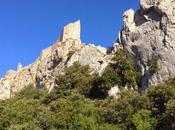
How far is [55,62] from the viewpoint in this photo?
3204 inches

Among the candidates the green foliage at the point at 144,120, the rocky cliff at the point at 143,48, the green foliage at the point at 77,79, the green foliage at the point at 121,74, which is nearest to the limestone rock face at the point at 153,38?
the rocky cliff at the point at 143,48

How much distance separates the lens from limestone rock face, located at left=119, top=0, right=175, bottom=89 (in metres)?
52.9

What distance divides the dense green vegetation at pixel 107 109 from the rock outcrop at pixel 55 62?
6101 millimetres

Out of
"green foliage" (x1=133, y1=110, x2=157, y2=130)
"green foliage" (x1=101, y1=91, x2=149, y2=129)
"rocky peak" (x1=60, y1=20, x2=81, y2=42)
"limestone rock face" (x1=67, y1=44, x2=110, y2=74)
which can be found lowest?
"green foliage" (x1=133, y1=110, x2=157, y2=130)

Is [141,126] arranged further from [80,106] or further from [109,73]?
[109,73]

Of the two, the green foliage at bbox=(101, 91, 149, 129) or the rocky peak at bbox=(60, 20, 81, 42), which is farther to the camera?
the rocky peak at bbox=(60, 20, 81, 42)

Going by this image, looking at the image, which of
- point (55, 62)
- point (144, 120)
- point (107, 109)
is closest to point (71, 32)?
point (55, 62)

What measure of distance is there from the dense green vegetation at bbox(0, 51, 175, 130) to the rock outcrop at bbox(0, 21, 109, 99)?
6101 mm

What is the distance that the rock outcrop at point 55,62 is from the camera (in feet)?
229

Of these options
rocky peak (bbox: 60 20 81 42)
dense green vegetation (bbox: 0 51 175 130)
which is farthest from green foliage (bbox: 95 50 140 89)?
rocky peak (bbox: 60 20 81 42)

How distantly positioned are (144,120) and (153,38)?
14541mm

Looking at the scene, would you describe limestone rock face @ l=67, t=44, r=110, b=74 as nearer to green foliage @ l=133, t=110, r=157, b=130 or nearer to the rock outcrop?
the rock outcrop

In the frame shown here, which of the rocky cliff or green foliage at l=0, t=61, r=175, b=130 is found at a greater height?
the rocky cliff

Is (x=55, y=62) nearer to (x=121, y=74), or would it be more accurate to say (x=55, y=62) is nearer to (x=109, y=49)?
(x=109, y=49)
